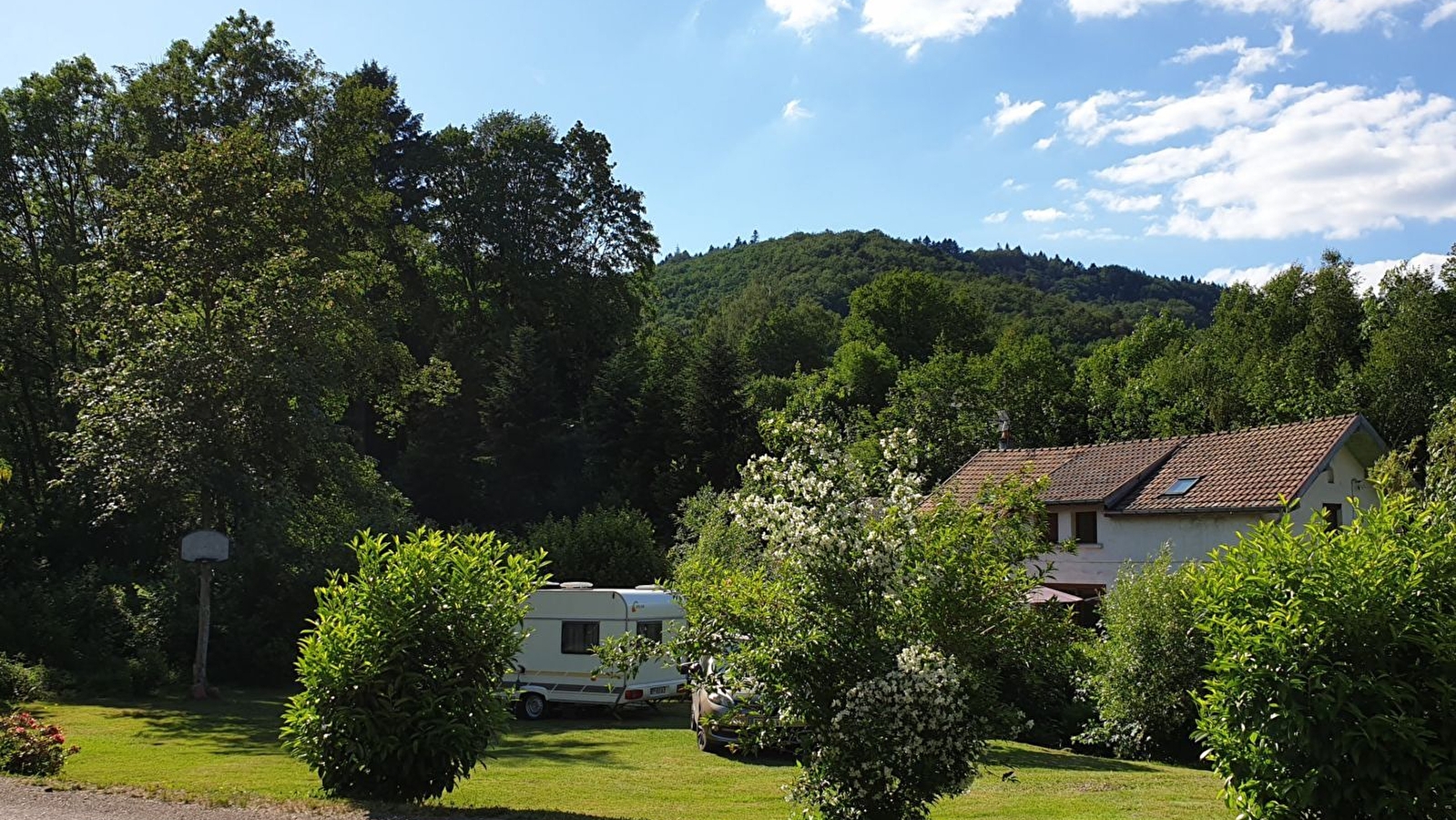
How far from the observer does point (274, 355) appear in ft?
81.8

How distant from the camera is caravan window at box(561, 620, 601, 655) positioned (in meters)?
23.7

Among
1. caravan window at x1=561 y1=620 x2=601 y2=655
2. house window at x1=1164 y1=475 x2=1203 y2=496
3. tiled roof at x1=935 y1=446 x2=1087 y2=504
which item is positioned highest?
tiled roof at x1=935 y1=446 x2=1087 y2=504

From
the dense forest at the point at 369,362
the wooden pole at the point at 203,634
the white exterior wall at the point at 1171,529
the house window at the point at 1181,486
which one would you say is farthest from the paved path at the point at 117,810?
the house window at the point at 1181,486

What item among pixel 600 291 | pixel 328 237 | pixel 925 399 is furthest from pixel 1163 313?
pixel 328 237

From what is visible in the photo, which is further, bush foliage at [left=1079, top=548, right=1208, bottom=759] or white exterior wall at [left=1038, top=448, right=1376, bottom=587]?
white exterior wall at [left=1038, top=448, right=1376, bottom=587]

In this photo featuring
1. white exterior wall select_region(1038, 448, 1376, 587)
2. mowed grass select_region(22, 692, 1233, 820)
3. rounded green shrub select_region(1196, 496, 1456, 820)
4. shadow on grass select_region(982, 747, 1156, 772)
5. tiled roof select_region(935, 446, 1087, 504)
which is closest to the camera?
rounded green shrub select_region(1196, 496, 1456, 820)

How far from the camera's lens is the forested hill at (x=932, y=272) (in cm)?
8512

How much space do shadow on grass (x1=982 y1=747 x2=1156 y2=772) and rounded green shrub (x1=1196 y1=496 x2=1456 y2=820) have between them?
8574 millimetres

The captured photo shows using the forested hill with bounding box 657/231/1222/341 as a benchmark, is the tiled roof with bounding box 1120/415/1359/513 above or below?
below

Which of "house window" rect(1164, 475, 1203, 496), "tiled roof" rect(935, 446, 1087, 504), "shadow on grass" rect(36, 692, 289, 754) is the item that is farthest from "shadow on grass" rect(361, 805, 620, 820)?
"tiled roof" rect(935, 446, 1087, 504)

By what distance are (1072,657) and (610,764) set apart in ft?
30.5

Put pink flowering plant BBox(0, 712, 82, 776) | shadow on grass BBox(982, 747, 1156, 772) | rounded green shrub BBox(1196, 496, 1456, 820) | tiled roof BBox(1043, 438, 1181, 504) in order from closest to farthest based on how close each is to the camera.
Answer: rounded green shrub BBox(1196, 496, 1456, 820) < pink flowering plant BBox(0, 712, 82, 776) < shadow on grass BBox(982, 747, 1156, 772) < tiled roof BBox(1043, 438, 1181, 504)

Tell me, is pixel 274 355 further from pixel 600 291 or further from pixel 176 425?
pixel 600 291

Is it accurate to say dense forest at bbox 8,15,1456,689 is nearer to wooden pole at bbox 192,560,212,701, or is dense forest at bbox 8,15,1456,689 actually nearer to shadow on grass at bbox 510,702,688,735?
wooden pole at bbox 192,560,212,701
